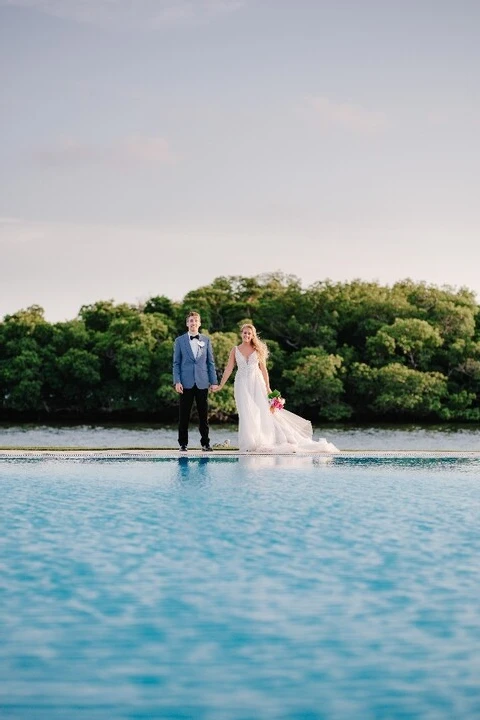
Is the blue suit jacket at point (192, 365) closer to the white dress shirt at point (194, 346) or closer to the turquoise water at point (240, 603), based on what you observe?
the white dress shirt at point (194, 346)

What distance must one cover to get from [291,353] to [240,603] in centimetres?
4795

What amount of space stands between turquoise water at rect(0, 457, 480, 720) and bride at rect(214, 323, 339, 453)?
3418mm

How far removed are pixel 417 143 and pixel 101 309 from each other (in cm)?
2907

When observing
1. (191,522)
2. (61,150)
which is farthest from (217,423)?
(191,522)

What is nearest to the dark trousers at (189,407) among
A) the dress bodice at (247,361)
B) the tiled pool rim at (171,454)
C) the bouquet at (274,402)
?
the tiled pool rim at (171,454)

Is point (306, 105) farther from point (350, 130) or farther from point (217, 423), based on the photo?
point (217, 423)

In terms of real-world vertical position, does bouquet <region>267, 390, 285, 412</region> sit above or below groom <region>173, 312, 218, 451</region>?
below

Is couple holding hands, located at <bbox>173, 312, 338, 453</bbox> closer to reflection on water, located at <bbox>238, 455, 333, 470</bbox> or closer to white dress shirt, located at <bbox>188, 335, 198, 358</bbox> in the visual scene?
reflection on water, located at <bbox>238, 455, 333, 470</bbox>

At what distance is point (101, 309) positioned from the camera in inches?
2199

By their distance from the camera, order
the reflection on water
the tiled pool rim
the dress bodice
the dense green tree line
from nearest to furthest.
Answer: the reflection on water
the tiled pool rim
the dress bodice
the dense green tree line

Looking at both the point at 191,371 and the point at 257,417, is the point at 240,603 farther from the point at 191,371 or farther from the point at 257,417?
the point at 257,417

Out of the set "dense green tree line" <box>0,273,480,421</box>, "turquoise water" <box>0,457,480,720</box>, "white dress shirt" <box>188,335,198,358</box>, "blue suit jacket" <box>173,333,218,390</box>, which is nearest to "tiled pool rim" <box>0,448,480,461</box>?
"blue suit jacket" <box>173,333,218,390</box>

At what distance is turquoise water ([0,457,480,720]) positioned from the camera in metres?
4.07

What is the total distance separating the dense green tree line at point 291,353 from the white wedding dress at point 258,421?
33034 mm
